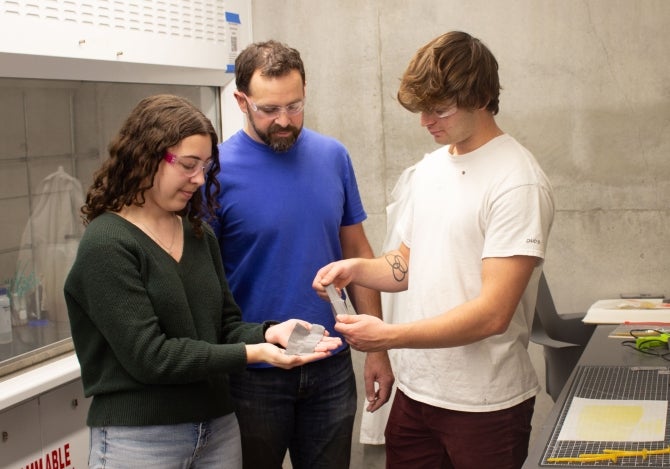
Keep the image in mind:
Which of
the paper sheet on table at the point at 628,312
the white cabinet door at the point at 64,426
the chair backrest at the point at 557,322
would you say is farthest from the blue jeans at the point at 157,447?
the chair backrest at the point at 557,322

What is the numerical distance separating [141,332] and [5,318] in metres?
1.35

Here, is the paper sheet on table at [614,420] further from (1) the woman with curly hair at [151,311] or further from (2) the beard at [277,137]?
(2) the beard at [277,137]

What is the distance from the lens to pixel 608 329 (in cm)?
319

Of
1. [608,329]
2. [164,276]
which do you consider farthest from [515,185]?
[608,329]

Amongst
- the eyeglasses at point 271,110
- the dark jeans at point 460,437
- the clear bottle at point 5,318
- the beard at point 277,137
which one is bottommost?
the dark jeans at point 460,437

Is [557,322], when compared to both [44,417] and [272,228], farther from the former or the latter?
[44,417]

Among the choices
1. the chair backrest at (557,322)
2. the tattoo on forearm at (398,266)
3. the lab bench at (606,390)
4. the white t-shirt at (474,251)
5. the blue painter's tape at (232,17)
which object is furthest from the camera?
the blue painter's tape at (232,17)

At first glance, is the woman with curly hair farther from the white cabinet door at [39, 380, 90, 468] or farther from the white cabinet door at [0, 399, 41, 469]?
the white cabinet door at [39, 380, 90, 468]

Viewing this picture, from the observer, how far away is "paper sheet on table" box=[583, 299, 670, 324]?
3.21m

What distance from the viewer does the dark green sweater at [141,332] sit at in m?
1.82

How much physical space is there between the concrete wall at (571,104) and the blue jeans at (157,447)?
240 centimetres

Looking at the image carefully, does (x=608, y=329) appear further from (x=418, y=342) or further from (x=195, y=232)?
(x=195, y=232)

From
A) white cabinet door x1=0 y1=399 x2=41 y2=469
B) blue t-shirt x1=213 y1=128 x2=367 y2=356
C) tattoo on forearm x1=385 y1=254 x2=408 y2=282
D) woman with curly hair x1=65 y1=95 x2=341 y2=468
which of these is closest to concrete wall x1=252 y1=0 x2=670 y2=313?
tattoo on forearm x1=385 y1=254 x2=408 y2=282

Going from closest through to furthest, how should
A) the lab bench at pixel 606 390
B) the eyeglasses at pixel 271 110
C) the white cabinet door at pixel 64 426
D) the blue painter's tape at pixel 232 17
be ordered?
the lab bench at pixel 606 390, the eyeglasses at pixel 271 110, the white cabinet door at pixel 64 426, the blue painter's tape at pixel 232 17
